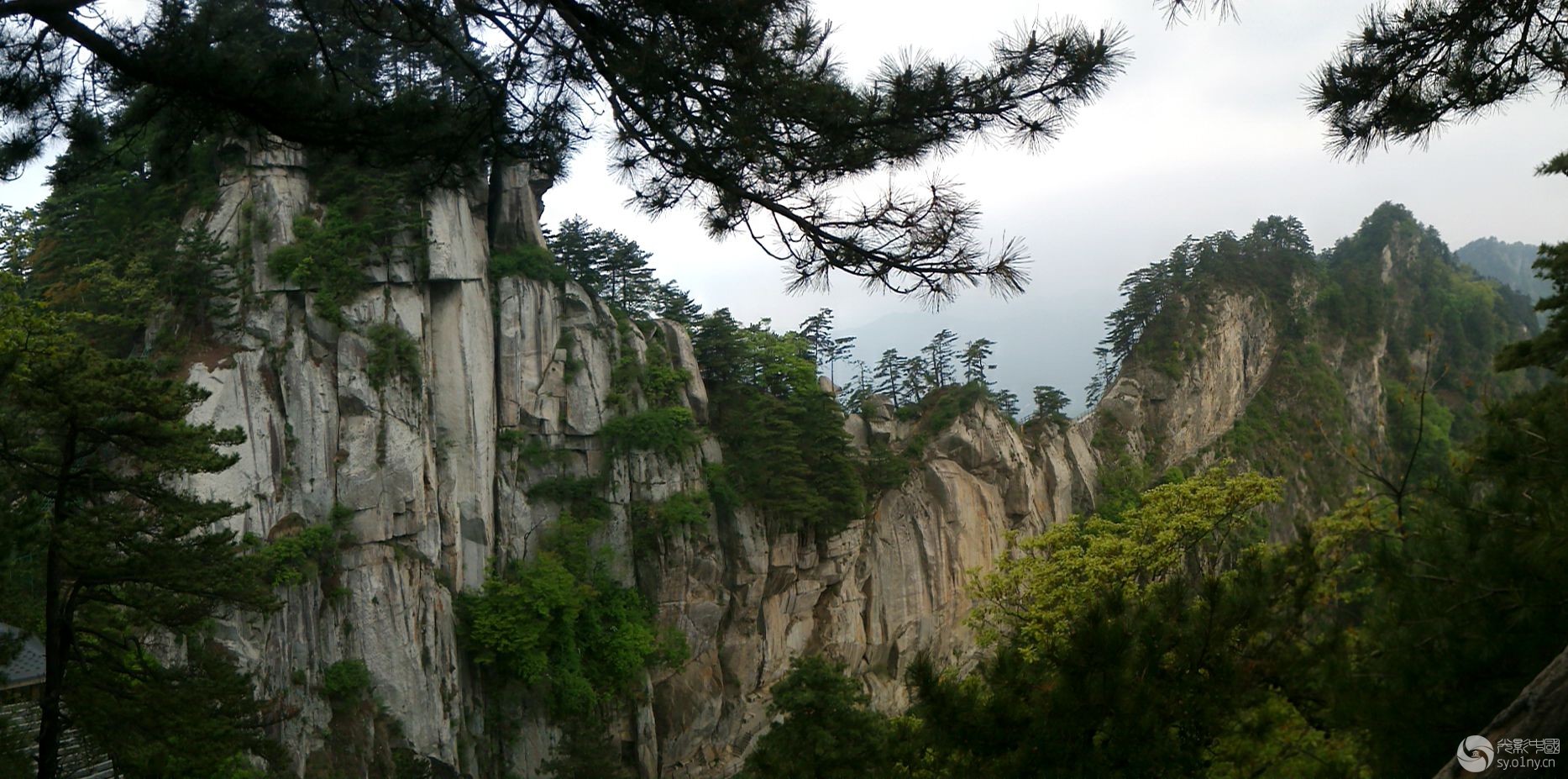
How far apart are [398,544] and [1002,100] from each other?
53.9 feet

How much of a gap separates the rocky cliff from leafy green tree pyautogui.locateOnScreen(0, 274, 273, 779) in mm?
7321

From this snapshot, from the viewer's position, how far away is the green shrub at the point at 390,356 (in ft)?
60.6

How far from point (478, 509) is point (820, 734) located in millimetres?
11278

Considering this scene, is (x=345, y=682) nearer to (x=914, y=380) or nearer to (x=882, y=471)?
(x=882, y=471)

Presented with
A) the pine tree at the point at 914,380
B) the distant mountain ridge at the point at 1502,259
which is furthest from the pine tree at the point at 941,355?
the distant mountain ridge at the point at 1502,259

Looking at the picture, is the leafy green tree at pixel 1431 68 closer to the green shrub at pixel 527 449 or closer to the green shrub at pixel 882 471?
the green shrub at pixel 527 449

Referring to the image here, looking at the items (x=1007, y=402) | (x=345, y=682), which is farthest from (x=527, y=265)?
(x=1007, y=402)

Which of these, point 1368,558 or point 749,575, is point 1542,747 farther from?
point 749,575

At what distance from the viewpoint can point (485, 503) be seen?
20109mm

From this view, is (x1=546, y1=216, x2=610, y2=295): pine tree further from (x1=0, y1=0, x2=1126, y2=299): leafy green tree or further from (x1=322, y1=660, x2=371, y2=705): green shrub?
(x1=0, y1=0, x2=1126, y2=299): leafy green tree

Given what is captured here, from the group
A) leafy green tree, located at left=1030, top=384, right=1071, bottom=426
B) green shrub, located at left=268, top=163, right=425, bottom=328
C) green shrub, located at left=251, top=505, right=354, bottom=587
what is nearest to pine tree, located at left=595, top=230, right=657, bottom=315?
green shrub, located at left=268, top=163, right=425, bottom=328

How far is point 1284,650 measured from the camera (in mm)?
5375

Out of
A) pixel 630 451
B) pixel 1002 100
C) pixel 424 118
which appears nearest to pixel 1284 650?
pixel 1002 100

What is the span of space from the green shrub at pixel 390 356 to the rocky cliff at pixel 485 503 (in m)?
0.06
